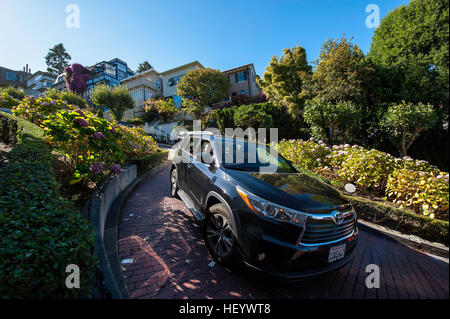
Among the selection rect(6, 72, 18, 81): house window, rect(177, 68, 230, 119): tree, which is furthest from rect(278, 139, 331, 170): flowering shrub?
rect(6, 72, 18, 81): house window

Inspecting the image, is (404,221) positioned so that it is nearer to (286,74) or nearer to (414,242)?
(414,242)

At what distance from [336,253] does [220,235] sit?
1423 millimetres

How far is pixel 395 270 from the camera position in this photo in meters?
1.81

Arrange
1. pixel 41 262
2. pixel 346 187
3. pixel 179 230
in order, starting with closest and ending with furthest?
pixel 41 262
pixel 179 230
pixel 346 187

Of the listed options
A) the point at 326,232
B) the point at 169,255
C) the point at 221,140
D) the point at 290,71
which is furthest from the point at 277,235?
the point at 290,71

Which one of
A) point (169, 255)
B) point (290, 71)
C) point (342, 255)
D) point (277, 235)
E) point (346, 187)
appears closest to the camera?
point (277, 235)

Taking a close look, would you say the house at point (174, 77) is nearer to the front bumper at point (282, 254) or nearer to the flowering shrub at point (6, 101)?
the flowering shrub at point (6, 101)

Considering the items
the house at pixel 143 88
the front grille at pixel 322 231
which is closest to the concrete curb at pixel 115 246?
the front grille at pixel 322 231

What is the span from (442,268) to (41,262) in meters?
3.01

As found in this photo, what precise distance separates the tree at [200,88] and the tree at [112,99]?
27.6ft

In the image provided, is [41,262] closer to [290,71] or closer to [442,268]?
[442,268]

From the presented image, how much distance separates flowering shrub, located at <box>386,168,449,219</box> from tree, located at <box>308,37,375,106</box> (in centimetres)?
758

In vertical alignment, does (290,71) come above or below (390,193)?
above

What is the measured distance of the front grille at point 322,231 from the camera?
1.80 meters
